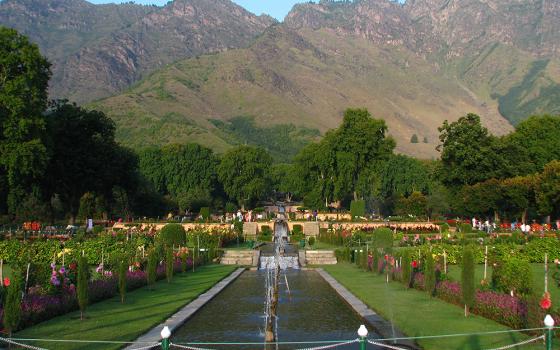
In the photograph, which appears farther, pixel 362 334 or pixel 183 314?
pixel 183 314

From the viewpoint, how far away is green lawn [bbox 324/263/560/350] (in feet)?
41.8

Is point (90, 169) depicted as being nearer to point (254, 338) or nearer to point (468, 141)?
point (468, 141)

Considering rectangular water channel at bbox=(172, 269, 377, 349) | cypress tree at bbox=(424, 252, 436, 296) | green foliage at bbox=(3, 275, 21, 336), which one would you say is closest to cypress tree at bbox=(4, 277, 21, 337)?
green foliage at bbox=(3, 275, 21, 336)

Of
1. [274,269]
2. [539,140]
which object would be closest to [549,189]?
[539,140]

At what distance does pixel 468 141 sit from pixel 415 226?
13709 millimetres

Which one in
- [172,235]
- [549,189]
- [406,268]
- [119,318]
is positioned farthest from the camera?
[549,189]

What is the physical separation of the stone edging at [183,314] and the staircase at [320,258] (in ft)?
34.2

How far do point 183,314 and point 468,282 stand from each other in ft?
24.3

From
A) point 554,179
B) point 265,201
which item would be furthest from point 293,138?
point 554,179

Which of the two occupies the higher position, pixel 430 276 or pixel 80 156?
pixel 80 156

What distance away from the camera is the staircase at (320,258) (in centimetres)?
3506

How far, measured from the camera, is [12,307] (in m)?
12.5

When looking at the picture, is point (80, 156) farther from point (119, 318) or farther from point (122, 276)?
point (119, 318)

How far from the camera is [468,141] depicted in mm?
61656
